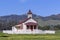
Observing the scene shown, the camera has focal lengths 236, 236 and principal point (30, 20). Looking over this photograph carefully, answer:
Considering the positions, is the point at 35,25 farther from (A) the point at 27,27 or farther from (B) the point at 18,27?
(B) the point at 18,27

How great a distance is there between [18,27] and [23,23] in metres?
4.71

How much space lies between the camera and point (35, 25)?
69.2 metres

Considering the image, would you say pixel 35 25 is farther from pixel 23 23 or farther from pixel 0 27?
pixel 0 27

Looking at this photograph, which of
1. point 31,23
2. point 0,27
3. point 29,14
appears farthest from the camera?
point 0,27

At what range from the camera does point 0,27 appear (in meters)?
140

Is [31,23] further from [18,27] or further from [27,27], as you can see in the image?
[18,27]

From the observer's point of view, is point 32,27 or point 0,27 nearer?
point 32,27

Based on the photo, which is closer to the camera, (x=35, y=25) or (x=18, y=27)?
(x=35, y=25)

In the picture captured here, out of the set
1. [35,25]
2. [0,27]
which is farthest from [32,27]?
[0,27]

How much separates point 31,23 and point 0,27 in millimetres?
73181

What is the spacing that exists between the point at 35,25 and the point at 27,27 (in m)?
2.51

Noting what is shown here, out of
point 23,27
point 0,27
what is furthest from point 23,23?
point 0,27

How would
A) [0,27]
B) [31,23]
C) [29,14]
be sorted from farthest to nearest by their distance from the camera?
[0,27]
[29,14]
[31,23]

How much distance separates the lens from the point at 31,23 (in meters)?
68.6
